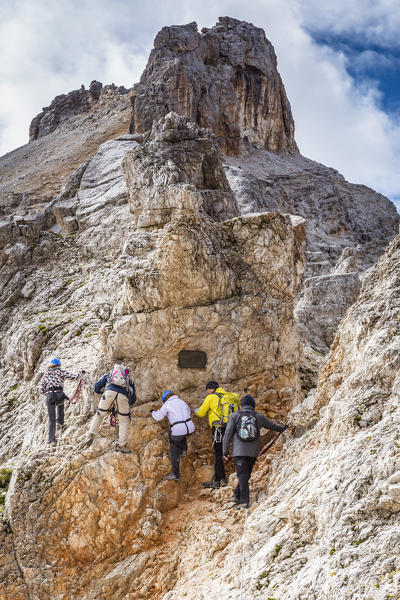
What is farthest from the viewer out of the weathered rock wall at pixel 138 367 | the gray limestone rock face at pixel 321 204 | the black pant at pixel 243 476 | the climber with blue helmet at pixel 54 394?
the gray limestone rock face at pixel 321 204

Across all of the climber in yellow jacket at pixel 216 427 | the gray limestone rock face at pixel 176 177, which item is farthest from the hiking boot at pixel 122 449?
the gray limestone rock face at pixel 176 177

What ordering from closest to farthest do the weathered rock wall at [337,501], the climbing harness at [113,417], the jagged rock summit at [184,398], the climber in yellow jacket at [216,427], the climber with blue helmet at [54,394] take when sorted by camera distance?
the weathered rock wall at [337,501] < the jagged rock summit at [184,398] < the climber in yellow jacket at [216,427] < the climbing harness at [113,417] < the climber with blue helmet at [54,394]

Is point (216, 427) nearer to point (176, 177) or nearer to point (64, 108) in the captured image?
point (176, 177)

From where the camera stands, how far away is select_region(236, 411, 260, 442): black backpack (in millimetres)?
8055

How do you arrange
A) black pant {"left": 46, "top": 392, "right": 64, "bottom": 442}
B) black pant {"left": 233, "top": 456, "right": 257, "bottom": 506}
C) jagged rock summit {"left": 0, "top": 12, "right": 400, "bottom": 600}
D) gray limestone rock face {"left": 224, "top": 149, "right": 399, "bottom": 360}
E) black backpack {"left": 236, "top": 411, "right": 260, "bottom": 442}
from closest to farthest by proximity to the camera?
jagged rock summit {"left": 0, "top": 12, "right": 400, "bottom": 600} < black pant {"left": 233, "top": 456, "right": 257, "bottom": 506} < black backpack {"left": 236, "top": 411, "right": 260, "bottom": 442} < black pant {"left": 46, "top": 392, "right": 64, "bottom": 442} < gray limestone rock face {"left": 224, "top": 149, "right": 399, "bottom": 360}

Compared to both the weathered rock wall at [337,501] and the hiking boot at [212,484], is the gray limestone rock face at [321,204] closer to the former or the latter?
the hiking boot at [212,484]

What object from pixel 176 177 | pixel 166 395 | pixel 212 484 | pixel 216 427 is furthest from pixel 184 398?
pixel 176 177

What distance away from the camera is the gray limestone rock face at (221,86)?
58.0 meters

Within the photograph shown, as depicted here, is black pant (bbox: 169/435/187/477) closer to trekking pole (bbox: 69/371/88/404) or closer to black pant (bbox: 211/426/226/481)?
black pant (bbox: 211/426/226/481)

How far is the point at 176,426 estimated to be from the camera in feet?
30.8

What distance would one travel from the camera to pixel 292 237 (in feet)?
42.9

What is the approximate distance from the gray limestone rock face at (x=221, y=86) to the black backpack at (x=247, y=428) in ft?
156

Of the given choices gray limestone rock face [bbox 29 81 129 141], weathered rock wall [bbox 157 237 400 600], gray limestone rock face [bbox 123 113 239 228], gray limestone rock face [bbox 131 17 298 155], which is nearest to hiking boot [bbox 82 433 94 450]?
weathered rock wall [bbox 157 237 400 600]

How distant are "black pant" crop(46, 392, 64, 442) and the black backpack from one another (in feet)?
15.3
